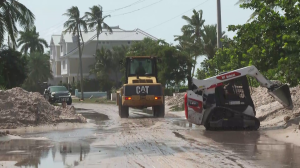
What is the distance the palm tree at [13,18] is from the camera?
31.3 m

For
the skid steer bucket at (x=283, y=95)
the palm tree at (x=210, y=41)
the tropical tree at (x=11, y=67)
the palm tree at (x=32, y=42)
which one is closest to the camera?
the skid steer bucket at (x=283, y=95)

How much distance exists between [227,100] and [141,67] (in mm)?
10238

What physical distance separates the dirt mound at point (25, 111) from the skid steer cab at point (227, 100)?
7293 millimetres

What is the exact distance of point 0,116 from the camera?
22203 millimetres

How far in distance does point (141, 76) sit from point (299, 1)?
40.8 ft

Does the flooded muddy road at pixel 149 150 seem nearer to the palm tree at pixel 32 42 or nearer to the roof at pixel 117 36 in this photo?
the roof at pixel 117 36

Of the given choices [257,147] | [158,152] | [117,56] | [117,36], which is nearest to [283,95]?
[257,147]

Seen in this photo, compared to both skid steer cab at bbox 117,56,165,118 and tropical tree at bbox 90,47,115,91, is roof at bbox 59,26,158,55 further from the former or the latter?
skid steer cab at bbox 117,56,165,118

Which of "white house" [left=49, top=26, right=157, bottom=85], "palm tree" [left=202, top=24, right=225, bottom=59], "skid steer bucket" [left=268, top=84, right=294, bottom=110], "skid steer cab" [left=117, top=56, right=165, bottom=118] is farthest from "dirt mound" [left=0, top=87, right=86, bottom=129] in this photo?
"white house" [left=49, top=26, right=157, bottom=85]

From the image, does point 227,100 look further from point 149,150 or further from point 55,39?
point 55,39

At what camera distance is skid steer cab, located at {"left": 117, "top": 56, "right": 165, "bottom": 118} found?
2658 centimetres

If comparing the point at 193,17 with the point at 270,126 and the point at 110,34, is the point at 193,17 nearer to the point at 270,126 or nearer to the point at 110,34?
the point at 110,34

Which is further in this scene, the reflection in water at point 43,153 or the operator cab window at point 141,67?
the operator cab window at point 141,67

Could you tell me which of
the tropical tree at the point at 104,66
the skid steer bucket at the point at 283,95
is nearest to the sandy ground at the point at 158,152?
the skid steer bucket at the point at 283,95
